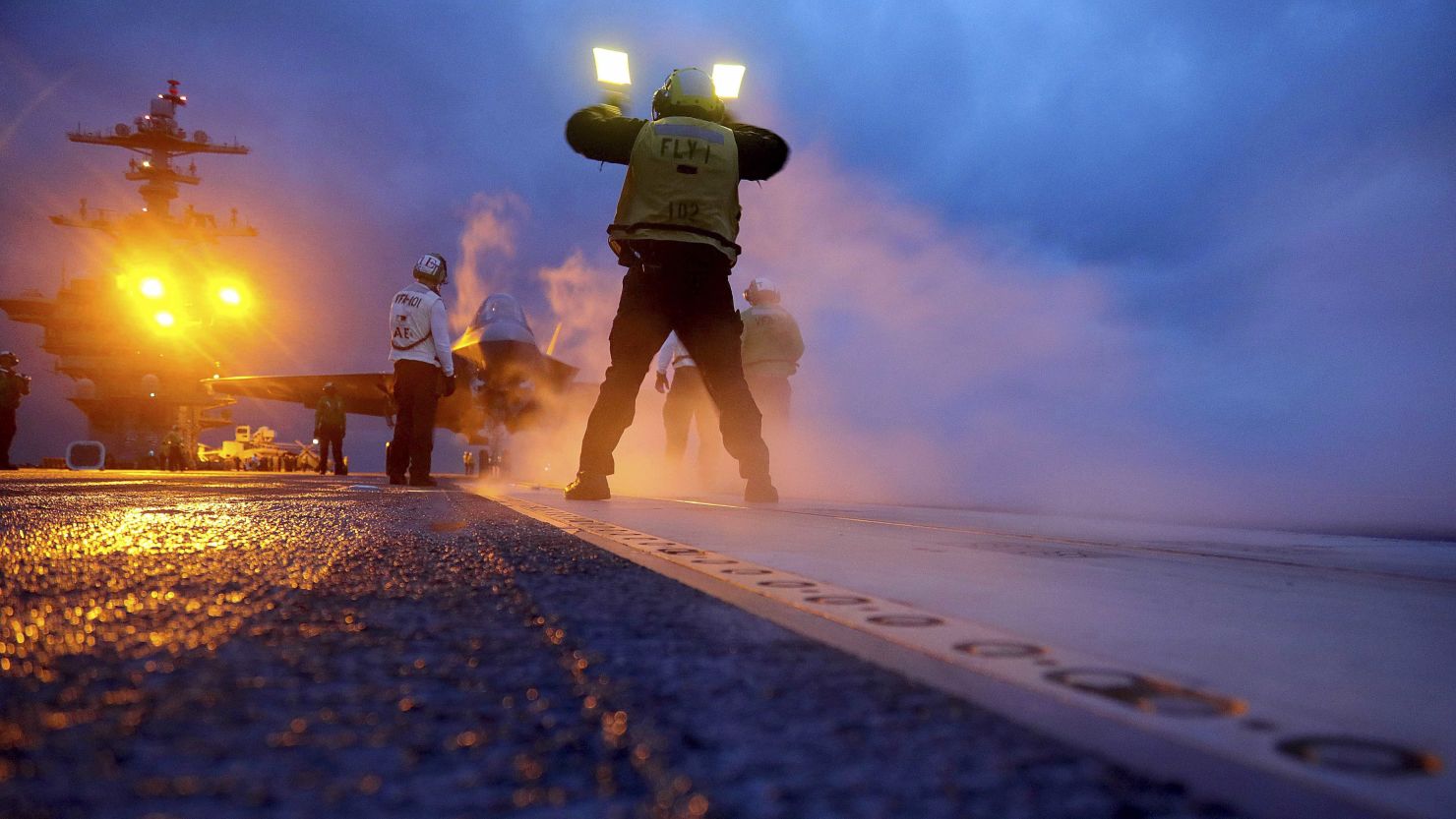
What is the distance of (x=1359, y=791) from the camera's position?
1.00 feet

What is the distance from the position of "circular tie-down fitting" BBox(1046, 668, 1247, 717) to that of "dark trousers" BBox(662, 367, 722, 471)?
630 cm

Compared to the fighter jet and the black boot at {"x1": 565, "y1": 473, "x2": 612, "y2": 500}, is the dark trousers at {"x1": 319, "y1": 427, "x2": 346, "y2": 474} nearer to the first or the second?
the fighter jet

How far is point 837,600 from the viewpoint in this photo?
816mm

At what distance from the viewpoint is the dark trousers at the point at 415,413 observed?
584 centimetres

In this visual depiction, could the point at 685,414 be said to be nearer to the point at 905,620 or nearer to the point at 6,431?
the point at 905,620

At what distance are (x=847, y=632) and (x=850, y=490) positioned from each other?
25.5 ft

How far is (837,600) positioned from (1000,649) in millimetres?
258

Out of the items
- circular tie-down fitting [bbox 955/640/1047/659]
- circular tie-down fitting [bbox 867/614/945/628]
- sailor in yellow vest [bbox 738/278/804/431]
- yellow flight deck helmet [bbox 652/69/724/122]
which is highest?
A: yellow flight deck helmet [bbox 652/69/724/122]

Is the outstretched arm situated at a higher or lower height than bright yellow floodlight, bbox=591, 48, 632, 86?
lower

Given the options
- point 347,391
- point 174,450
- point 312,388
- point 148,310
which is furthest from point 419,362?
point 148,310

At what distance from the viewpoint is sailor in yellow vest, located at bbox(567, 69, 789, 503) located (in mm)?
3459

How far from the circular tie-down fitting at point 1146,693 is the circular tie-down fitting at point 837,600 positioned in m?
0.30

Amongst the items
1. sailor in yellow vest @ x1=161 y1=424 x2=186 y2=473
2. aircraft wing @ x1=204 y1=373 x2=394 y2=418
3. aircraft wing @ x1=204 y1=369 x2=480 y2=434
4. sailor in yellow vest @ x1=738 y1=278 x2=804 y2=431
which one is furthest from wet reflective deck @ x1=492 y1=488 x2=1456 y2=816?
aircraft wing @ x1=204 y1=373 x2=394 y2=418

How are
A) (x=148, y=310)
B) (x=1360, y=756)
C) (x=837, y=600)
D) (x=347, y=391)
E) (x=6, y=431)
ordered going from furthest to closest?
(x=148, y=310), (x=347, y=391), (x=6, y=431), (x=837, y=600), (x=1360, y=756)
